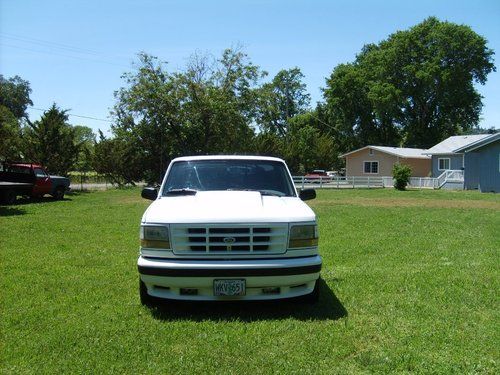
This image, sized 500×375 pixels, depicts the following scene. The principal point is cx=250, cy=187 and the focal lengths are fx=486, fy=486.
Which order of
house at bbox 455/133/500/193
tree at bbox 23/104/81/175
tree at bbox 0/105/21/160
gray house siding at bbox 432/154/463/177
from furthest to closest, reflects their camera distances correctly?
gray house siding at bbox 432/154/463/177, house at bbox 455/133/500/193, tree at bbox 23/104/81/175, tree at bbox 0/105/21/160

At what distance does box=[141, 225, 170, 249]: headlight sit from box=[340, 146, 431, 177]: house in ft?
140

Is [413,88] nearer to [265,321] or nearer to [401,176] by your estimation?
[401,176]

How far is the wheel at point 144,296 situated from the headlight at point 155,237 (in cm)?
57

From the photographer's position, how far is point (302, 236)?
5168mm

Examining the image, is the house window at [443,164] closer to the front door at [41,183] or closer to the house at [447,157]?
the house at [447,157]

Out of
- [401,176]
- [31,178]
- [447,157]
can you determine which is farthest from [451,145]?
[31,178]

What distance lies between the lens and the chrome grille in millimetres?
4984

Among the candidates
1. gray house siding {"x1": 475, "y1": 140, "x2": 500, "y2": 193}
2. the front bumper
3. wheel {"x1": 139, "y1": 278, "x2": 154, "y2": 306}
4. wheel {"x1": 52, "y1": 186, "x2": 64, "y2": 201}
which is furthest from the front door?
gray house siding {"x1": 475, "y1": 140, "x2": 500, "y2": 193}

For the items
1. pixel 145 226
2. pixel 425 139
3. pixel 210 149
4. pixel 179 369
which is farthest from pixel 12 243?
pixel 425 139

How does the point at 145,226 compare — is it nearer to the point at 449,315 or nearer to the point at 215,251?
the point at 215,251

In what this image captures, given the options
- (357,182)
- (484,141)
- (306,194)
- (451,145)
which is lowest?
(357,182)

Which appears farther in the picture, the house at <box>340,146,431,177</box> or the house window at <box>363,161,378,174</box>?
the house window at <box>363,161,378,174</box>

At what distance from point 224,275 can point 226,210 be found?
2.27 feet

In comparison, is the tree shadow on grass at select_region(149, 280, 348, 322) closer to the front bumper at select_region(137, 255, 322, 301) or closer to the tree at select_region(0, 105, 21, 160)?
the front bumper at select_region(137, 255, 322, 301)
